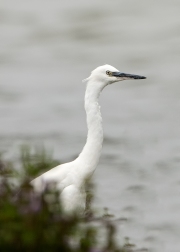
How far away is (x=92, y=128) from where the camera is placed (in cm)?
884

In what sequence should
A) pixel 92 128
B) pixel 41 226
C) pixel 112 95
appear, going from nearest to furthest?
pixel 41 226 → pixel 92 128 → pixel 112 95

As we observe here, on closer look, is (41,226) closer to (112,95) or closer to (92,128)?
(92,128)

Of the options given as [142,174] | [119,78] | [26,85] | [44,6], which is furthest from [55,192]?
[44,6]

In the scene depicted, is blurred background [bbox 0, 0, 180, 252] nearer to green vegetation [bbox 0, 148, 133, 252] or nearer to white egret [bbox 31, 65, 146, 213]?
white egret [bbox 31, 65, 146, 213]

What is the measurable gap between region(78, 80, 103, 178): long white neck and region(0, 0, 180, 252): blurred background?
21.1 inches

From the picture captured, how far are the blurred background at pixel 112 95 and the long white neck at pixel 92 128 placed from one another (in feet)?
1.76

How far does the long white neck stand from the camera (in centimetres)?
876

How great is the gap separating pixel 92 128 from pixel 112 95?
21.7 feet

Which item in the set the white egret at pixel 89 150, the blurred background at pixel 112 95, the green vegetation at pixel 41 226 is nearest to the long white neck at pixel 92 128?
the white egret at pixel 89 150

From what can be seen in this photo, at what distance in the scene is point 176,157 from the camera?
41.9 ft

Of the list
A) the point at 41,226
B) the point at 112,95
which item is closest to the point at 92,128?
the point at 41,226

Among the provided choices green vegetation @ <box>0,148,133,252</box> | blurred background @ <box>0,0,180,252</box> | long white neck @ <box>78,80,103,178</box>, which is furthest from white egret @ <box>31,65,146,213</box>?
green vegetation @ <box>0,148,133,252</box>

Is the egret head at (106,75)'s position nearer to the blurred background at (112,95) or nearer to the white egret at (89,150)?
the white egret at (89,150)

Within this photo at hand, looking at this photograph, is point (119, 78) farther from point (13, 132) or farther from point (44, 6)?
point (44, 6)
